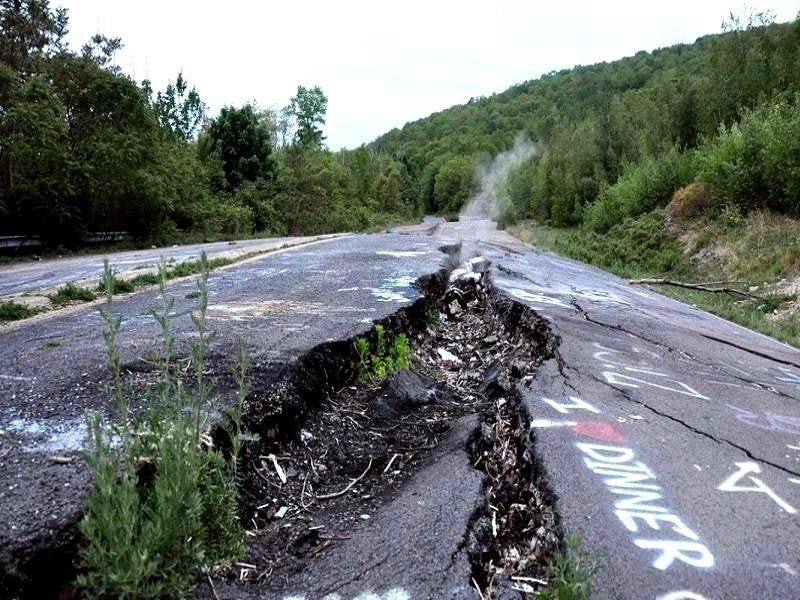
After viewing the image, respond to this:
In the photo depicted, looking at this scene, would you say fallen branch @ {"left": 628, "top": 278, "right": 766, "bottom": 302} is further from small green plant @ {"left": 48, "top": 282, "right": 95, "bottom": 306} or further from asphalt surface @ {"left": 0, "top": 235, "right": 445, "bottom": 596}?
small green plant @ {"left": 48, "top": 282, "right": 95, "bottom": 306}

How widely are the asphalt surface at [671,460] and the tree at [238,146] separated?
108ft

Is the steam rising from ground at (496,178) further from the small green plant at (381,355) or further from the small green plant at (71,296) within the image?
the small green plant at (381,355)

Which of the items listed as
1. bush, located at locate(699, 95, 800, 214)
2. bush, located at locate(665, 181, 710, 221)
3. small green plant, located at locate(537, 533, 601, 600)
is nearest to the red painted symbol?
small green plant, located at locate(537, 533, 601, 600)

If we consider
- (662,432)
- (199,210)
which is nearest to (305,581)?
(662,432)

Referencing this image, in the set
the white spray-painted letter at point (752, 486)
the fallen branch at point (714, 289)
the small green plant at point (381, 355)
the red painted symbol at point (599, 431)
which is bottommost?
the fallen branch at point (714, 289)

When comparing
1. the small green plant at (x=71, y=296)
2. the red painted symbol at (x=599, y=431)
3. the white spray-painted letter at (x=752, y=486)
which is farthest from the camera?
the small green plant at (x=71, y=296)

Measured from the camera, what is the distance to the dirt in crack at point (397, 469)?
236 centimetres

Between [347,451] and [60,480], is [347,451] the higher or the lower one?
the lower one

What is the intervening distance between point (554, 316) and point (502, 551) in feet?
13.9

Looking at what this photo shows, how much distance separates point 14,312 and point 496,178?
268 feet

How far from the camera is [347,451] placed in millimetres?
3426

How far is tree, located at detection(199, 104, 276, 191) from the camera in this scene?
36.6 metres

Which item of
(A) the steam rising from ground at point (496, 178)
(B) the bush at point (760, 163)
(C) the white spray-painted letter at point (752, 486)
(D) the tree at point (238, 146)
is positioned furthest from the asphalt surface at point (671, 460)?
(A) the steam rising from ground at point (496, 178)

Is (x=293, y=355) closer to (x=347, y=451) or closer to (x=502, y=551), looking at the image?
(x=347, y=451)
